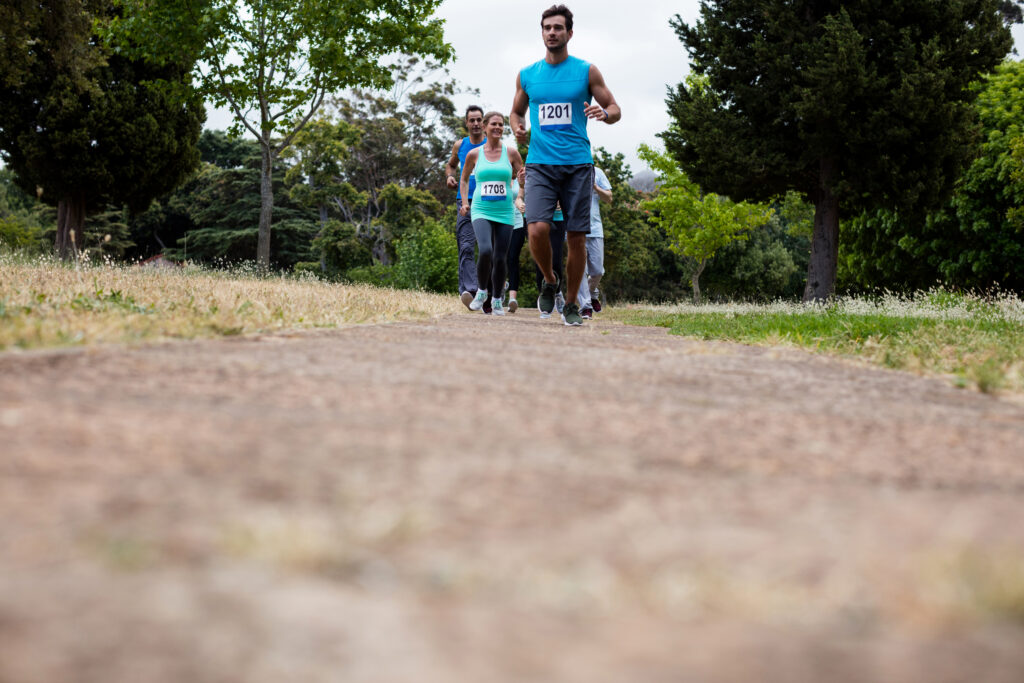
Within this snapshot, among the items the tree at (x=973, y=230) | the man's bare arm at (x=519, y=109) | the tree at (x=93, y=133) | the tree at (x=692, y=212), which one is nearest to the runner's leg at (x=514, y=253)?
the man's bare arm at (x=519, y=109)

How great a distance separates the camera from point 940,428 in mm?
2285

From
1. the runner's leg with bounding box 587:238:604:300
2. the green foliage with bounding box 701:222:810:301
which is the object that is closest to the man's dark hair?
the runner's leg with bounding box 587:238:604:300

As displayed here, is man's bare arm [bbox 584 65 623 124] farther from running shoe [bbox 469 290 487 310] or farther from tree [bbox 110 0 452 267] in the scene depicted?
tree [bbox 110 0 452 267]

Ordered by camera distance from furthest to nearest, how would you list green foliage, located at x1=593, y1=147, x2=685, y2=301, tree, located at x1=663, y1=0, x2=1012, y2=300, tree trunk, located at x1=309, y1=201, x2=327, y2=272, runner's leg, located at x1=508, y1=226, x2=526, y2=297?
1. tree trunk, located at x1=309, y1=201, x2=327, y2=272
2. green foliage, located at x1=593, y1=147, x2=685, y2=301
3. tree, located at x1=663, y1=0, x2=1012, y2=300
4. runner's leg, located at x1=508, y1=226, x2=526, y2=297

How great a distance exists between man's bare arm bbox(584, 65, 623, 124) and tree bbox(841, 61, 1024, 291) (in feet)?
62.4

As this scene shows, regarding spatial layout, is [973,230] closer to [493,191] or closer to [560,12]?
[493,191]

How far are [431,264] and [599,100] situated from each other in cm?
1280

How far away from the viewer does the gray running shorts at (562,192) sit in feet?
21.3

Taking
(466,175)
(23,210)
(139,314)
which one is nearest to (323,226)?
(466,175)

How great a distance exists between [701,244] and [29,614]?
36.9 metres

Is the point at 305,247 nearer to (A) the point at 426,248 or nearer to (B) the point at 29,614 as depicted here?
(A) the point at 426,248

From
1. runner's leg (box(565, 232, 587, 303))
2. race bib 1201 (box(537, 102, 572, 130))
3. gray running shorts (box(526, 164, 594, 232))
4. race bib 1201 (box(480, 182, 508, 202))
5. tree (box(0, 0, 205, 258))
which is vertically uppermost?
tree (box(0, 0, 205, 258))

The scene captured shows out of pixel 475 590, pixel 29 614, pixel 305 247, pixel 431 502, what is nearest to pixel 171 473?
pixel 431 502

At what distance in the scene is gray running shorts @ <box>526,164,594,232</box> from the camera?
255 inches
